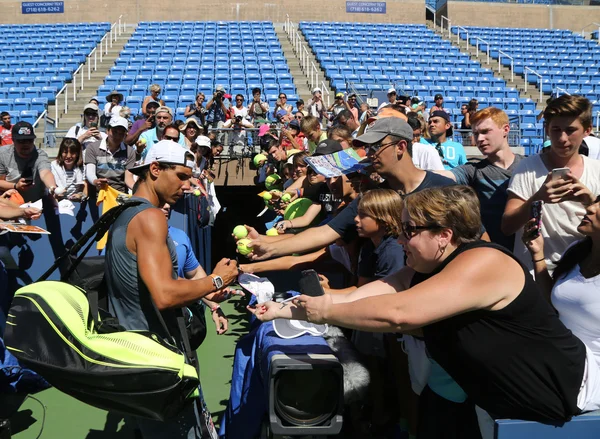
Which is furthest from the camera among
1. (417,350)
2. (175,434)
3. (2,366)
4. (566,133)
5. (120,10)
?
(120,10)

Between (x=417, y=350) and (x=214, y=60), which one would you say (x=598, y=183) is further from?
(x=214, y=60)

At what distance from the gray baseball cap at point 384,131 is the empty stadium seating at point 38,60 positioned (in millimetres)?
12412

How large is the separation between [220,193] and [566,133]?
9627mm

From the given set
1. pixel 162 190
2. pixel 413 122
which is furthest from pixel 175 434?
pixel 413 122

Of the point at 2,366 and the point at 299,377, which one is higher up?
the point at 299,377

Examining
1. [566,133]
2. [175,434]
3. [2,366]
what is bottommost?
[2,366]

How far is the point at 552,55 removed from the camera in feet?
69.7

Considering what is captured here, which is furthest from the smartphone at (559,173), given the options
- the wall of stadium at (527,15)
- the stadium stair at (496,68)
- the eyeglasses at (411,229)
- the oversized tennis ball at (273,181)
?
the wall of stadium at (527,15)

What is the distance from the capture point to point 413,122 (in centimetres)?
597

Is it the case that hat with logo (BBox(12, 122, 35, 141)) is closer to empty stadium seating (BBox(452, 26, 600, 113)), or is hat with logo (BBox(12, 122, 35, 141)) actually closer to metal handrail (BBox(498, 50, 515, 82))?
empty stadium seating (BBox(452, 26, 600, 113))

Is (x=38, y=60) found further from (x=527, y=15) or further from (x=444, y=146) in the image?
(x=527, y=15)

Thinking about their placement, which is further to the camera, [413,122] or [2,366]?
[413,122]

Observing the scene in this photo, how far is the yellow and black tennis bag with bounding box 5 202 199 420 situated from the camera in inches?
94.0

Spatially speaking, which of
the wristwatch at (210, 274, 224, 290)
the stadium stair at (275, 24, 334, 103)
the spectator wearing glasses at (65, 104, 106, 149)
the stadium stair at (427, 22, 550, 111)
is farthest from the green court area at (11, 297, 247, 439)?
the stadium stair at (427, 22, 550, 111)
